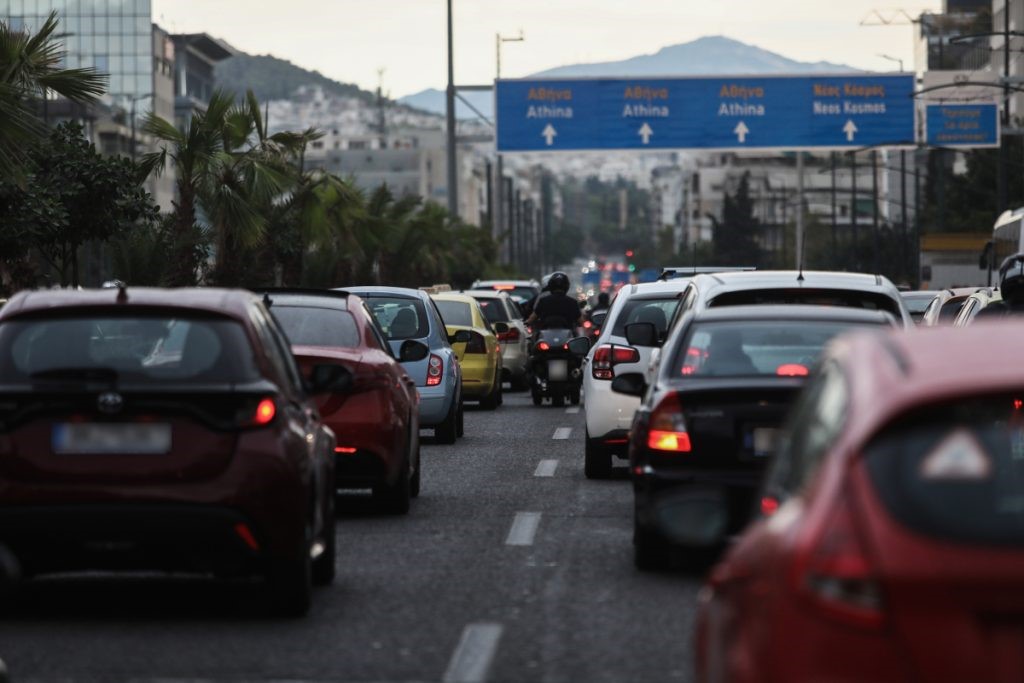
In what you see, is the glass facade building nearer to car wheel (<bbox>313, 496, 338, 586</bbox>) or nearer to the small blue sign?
the small blue sign

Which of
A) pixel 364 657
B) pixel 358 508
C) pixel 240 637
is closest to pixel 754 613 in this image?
pixel 364 657

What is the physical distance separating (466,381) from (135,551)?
18096 millimetres

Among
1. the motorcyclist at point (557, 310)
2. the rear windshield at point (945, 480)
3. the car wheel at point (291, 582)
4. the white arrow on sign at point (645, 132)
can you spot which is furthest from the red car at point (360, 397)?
the white arrow on sign at point (645, 132)

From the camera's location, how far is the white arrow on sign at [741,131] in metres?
51.2

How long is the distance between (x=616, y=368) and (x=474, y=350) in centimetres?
961

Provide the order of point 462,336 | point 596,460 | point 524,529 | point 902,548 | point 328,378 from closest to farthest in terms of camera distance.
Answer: point 902,548
point 328,378
point 524,529
point 596,460
point 462,336

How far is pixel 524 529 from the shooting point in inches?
496

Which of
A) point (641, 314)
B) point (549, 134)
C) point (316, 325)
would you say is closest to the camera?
point (316, 325)

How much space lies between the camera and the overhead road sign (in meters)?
51.0

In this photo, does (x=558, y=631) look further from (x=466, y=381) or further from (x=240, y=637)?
(x=466, y=381)

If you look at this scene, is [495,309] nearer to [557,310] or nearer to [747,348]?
[557,310]

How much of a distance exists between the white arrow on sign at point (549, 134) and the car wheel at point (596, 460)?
35.0m

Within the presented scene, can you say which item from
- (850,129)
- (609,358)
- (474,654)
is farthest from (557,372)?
(850,129)

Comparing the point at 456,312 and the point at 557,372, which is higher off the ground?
the point at 456,312
